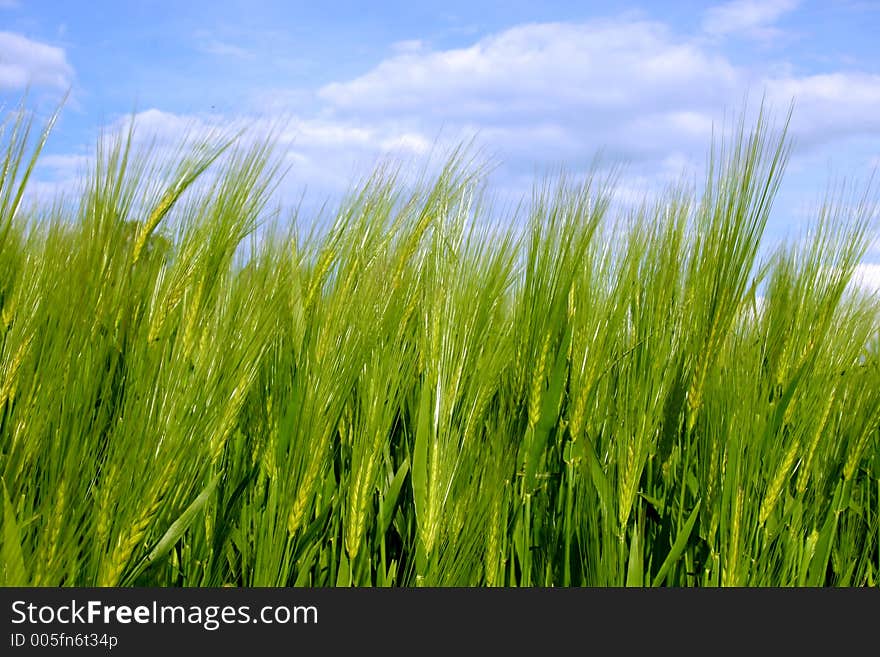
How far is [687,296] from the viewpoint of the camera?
1.72m

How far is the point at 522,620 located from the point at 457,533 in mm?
195

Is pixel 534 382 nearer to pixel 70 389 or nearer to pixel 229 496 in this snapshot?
pixel 229 496

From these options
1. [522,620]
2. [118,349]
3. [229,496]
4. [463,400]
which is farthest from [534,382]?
[118,349]

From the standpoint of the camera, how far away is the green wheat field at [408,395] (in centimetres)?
123

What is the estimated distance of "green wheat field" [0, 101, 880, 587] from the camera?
4.05 ft

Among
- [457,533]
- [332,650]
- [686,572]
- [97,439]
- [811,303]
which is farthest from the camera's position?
[811,303]

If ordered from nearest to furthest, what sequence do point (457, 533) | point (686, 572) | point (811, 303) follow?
point (457, 533)
point (686, 572)
point (811, 303)

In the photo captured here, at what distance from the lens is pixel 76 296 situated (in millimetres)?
1277

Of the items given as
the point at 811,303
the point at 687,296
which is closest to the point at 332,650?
the point at 687,296

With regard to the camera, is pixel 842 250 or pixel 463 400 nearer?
pixel 463 400

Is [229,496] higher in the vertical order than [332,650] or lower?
higher

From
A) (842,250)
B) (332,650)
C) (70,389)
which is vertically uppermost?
(842,250)

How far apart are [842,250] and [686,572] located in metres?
0.88

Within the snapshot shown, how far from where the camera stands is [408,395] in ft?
5.69
